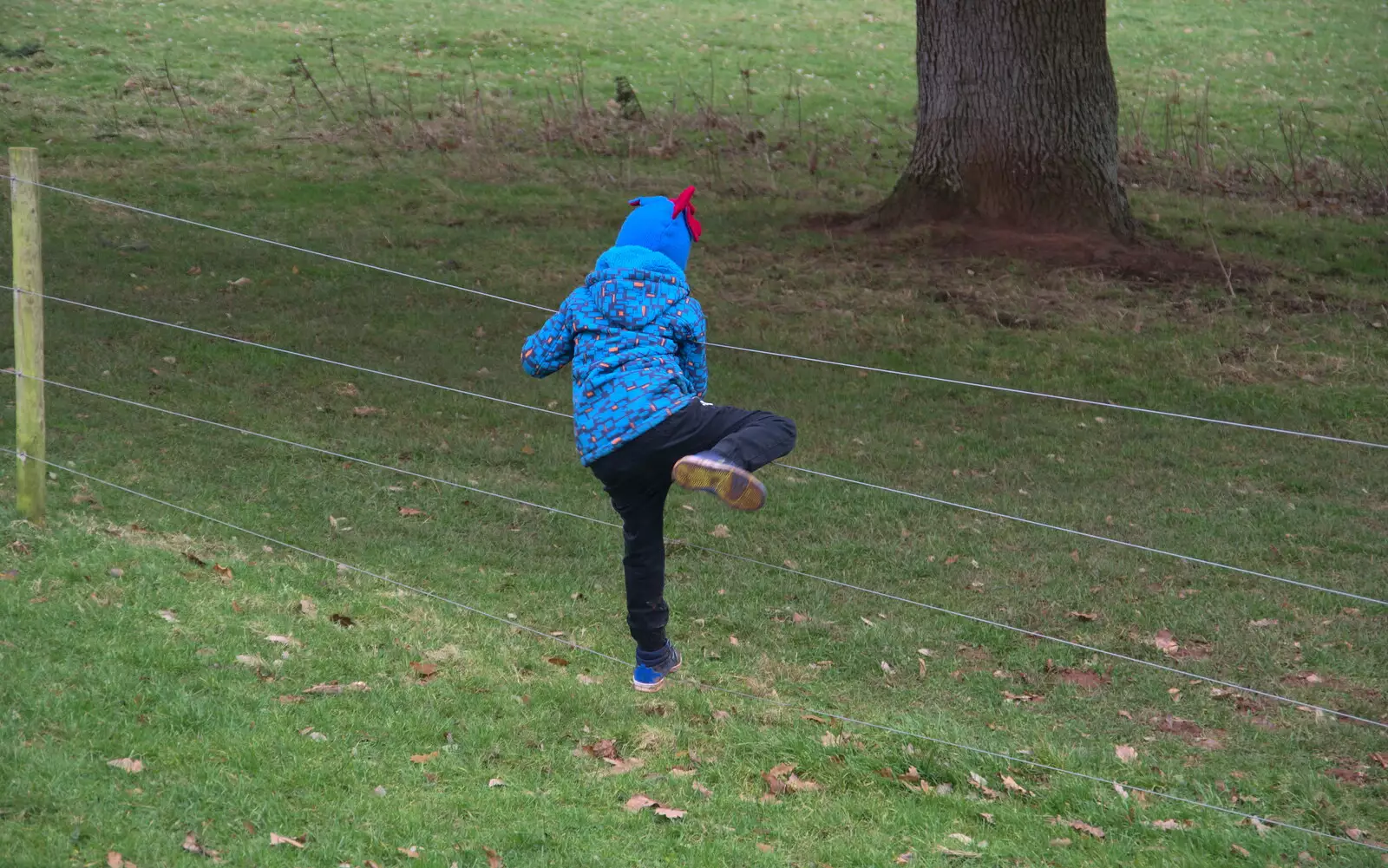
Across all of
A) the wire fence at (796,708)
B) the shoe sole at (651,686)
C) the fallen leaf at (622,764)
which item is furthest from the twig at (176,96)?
the fallen leaf at (622,764)

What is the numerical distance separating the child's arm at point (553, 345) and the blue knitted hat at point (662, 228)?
1.07ft

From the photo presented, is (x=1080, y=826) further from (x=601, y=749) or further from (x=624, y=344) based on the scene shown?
(x=624, y=344)

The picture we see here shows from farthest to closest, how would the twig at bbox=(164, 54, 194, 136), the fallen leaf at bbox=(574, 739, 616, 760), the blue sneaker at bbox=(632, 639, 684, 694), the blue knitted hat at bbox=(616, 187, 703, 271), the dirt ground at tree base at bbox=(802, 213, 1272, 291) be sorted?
the twig at bbox=(164, 54, 194, 136) < the dirt ground at tree base at bbox=(802, 213, 1272, 291) < the blue sneaker at bbox=(632, 639, 684, 694) < the fallen leaf at bbox=(574, 739, 616, 760) < the blue knitted hat at bbox=(616, 187, 703, 271)

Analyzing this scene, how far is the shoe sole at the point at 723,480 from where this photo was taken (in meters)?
4.49

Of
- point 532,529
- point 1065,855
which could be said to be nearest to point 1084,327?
point 532,529

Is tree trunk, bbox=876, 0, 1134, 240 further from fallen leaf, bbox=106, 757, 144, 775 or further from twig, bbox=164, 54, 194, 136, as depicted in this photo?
fallen leaf, bbox=106, 757, 144, 775

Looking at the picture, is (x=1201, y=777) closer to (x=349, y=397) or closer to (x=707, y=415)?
(x=707, y=415)

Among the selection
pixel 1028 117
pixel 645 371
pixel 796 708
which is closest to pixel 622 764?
pixel 796 708

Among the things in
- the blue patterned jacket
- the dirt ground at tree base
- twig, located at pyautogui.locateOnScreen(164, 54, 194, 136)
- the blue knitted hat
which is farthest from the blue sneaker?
twig, located at pyautogui.locateOnScreen(164, 54, 194, 136)

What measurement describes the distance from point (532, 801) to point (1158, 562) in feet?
13.7

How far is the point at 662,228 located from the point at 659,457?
807mm

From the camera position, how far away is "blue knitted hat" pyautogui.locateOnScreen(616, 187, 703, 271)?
4945mm

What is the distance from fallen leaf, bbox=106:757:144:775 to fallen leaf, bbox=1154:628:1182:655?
4.35 metres

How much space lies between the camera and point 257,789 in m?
4.53
